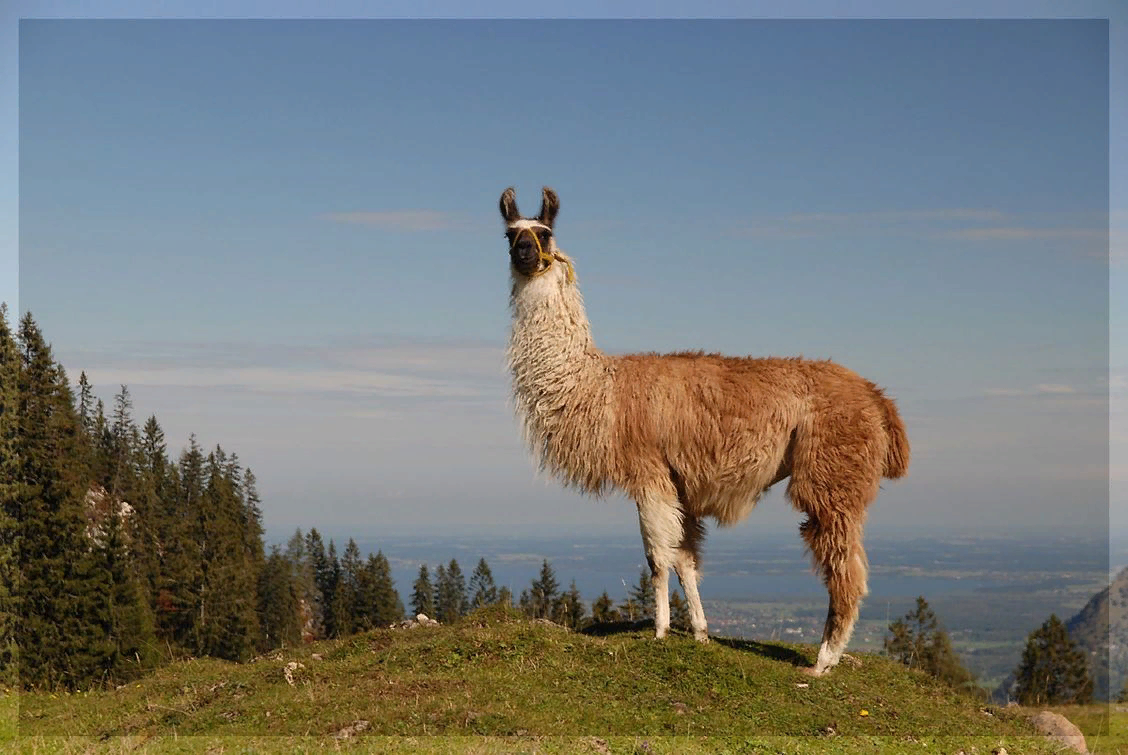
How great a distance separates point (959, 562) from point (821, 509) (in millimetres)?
94774

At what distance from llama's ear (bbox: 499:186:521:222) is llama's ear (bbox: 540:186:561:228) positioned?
381 mm

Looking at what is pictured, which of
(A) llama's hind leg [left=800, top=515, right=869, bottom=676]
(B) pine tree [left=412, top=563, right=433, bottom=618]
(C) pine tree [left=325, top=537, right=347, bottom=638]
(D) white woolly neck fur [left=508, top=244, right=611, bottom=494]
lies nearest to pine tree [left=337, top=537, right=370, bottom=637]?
(C) pine tree [left=325, top=537, right=347, bottom=638]

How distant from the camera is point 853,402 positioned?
43.8 feet

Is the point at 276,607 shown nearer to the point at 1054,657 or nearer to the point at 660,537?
the point at 1054,657

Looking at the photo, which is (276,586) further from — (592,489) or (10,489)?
(592,489)

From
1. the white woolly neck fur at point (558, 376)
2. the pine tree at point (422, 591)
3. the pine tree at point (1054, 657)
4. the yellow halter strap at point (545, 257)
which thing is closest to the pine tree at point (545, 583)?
the pine tree at point (1054, 657)

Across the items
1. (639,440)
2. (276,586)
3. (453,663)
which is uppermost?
(639,440)

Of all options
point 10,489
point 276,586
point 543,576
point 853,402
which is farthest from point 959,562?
point 853,402

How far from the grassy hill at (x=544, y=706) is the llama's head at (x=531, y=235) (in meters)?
4.74

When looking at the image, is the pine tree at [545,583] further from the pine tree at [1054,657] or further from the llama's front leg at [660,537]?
the llama's front leg at [660,537]

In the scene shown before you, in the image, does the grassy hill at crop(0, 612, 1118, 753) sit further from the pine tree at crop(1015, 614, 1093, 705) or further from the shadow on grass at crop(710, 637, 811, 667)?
the pine tree at crop(1015, 614, 1093, 705)

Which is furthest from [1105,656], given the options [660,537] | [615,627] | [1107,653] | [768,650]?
[660,537]

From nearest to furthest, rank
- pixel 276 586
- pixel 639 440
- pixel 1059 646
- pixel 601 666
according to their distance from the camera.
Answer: pixel 601 666 < pixel 639 440 < pixel 1059 646 < pixel 276 586

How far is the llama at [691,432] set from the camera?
43.2 ft
